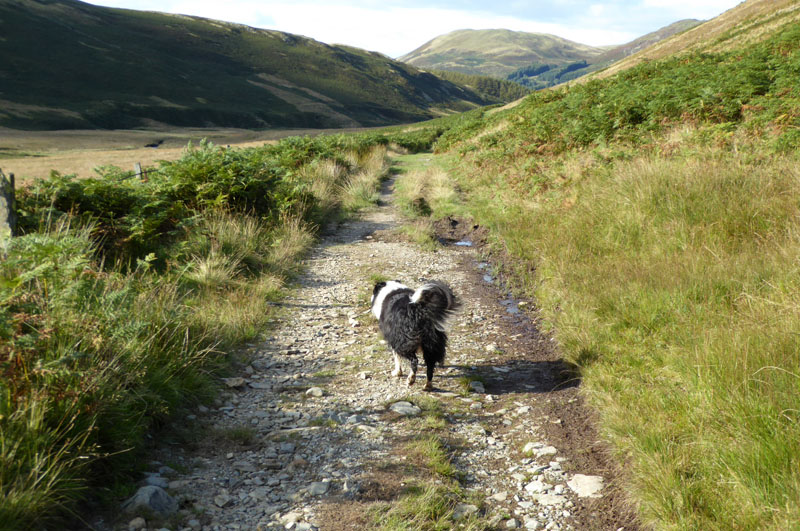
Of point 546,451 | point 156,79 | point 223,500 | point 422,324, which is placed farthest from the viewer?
point 156,79

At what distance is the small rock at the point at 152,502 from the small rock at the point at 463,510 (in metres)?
1.70

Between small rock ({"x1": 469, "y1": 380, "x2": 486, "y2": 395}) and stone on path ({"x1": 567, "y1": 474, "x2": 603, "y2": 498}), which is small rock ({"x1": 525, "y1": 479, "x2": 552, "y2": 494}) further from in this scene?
small rock ({"x1": 469, "y1": 380, "x2": 486, "y2": 395})

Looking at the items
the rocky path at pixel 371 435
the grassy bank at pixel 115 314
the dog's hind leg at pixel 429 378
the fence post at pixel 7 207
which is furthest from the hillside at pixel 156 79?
the dog's hind leg at pixel 429 378

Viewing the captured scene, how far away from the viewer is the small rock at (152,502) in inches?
108

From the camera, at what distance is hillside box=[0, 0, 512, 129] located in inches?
4139

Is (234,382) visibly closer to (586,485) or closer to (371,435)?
(371,435)

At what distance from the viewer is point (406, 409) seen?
168 inches

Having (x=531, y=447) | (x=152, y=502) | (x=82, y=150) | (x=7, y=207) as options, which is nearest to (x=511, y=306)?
(x=531, y=447)

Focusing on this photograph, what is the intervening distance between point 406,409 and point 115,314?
2.53 m

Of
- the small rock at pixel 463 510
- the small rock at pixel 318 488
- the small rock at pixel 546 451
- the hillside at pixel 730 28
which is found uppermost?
the hillside at pixel 730 28

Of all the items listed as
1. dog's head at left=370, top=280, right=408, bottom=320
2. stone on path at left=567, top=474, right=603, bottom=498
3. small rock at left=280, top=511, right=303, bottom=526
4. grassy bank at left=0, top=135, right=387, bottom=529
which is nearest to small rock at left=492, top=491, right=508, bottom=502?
stone on path at left=567, top=474, right=603, bottom=498

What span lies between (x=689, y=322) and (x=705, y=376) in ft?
3.52

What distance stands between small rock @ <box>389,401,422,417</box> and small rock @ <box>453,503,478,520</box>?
3.94 feet

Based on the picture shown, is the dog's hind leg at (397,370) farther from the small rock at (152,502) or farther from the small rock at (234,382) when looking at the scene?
the small rock at (152,502)
